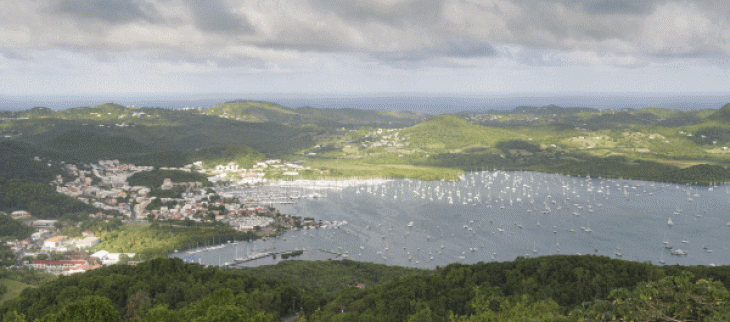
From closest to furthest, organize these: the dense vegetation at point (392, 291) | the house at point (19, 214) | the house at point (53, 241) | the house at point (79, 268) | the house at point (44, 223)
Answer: the dense vegetation at point (392, 291)
the house at point (79, 268)
the house at point (53, 241)
the house at point (44, 223)
the house at point (19, 214)

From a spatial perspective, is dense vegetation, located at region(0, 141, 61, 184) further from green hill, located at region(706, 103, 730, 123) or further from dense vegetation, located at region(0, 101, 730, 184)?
green hill, located at region(706, 103, 730, 123)

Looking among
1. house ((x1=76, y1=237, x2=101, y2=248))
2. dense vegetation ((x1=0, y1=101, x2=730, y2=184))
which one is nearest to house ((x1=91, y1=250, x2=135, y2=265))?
house ((x1=76, y1=237, x2=101, y2=248))

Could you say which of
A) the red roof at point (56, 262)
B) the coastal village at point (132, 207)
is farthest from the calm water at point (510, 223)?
the red roof at point (56, 262)

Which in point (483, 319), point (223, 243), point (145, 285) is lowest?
point (223, 243)

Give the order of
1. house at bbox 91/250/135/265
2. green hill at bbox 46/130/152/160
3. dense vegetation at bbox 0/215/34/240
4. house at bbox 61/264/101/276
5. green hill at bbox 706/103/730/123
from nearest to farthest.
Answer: house at bbox 61/264/101/276
house at bbox 91/250/135/265
dense vegetation at bbox 0/215/34/240
green hill at bbox 46/130/152/160
green hill at bbox 706/103/730/123

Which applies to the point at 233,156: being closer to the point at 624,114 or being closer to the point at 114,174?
the point at 114,174

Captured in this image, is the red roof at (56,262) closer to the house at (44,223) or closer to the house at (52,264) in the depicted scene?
the house at (52,264)

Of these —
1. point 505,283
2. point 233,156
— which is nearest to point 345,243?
point 505,283
